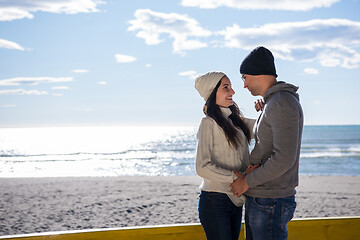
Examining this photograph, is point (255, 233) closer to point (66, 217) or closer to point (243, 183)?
point (243, 183)

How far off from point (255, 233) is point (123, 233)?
88 cm

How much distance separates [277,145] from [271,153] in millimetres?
122

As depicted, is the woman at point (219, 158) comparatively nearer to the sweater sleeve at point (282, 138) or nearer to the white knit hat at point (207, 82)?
the white knit hat at point (207, 82)

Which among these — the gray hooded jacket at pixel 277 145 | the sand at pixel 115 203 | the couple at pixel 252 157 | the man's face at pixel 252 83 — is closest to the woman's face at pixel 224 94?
the couple at pixel 252 157

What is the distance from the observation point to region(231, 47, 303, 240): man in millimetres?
1648

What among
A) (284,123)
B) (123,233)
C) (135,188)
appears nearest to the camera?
(284,123)

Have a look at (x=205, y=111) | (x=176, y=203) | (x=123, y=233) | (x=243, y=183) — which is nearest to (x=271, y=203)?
(x=243, y=183)

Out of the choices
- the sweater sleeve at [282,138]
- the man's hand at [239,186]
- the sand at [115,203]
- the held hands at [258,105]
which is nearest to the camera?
the sweater sleeve at [282,138]

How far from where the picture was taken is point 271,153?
1765 mm

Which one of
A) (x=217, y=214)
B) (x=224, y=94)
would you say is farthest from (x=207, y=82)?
(x=217, y=214)

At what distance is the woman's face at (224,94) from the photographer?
1973 millimetres

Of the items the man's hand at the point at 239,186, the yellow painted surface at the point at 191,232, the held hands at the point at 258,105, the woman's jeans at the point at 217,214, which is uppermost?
the held hands at the point at 258,105

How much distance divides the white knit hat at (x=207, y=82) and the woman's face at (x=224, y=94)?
0.03 m

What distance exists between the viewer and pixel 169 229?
2.34 meters
